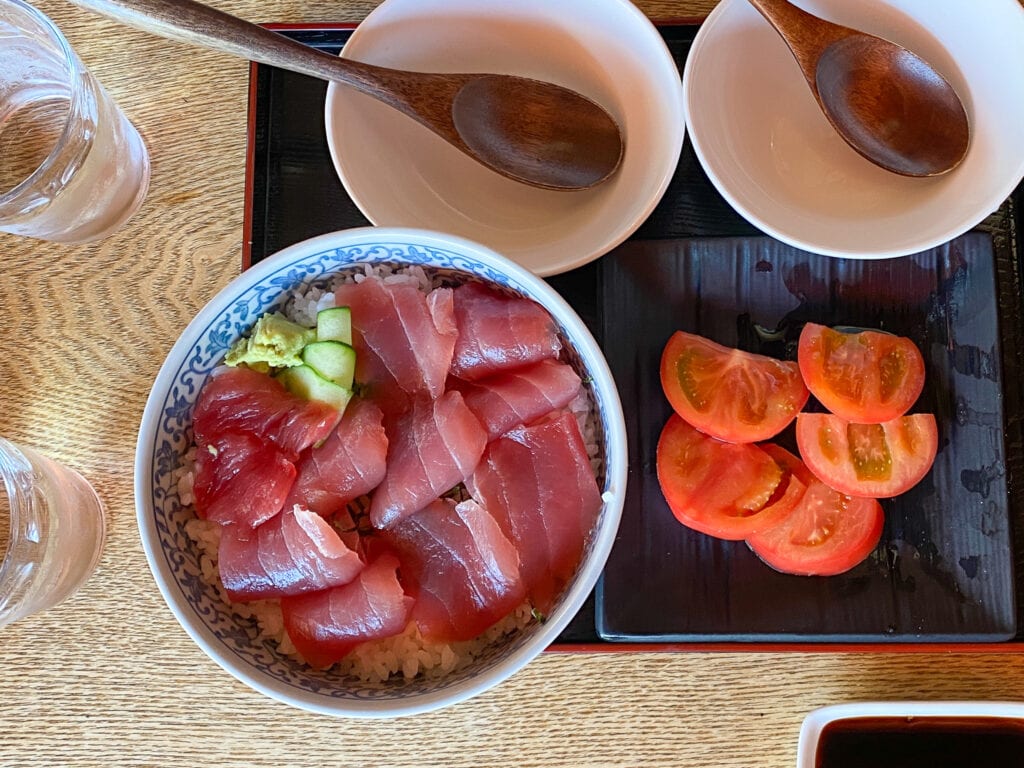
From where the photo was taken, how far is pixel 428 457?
101 centimetres

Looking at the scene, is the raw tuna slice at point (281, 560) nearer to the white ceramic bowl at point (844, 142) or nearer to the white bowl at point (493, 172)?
the white bowl at point (493, 172)

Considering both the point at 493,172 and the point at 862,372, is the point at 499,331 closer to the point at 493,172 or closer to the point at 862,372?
the point at 493,172

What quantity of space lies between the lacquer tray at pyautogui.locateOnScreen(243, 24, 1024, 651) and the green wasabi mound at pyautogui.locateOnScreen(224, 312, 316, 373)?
0.23 m

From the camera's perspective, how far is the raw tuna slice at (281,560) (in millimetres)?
982

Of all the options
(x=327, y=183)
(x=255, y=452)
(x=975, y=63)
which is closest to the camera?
(x=255, y=452)

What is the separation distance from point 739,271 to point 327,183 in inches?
24.1

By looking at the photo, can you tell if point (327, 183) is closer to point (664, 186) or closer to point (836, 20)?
point (664, 186)

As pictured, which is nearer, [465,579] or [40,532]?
[465,579]

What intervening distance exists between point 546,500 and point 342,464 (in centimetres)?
25

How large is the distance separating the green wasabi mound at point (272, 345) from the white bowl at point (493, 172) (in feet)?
0.67

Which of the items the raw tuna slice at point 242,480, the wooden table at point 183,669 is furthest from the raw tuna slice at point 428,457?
the wooden table at point 183,669

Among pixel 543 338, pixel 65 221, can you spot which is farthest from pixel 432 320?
pixel 65 221

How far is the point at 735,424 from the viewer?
3.70ft

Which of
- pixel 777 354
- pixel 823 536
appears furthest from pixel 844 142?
pixel 823 536
